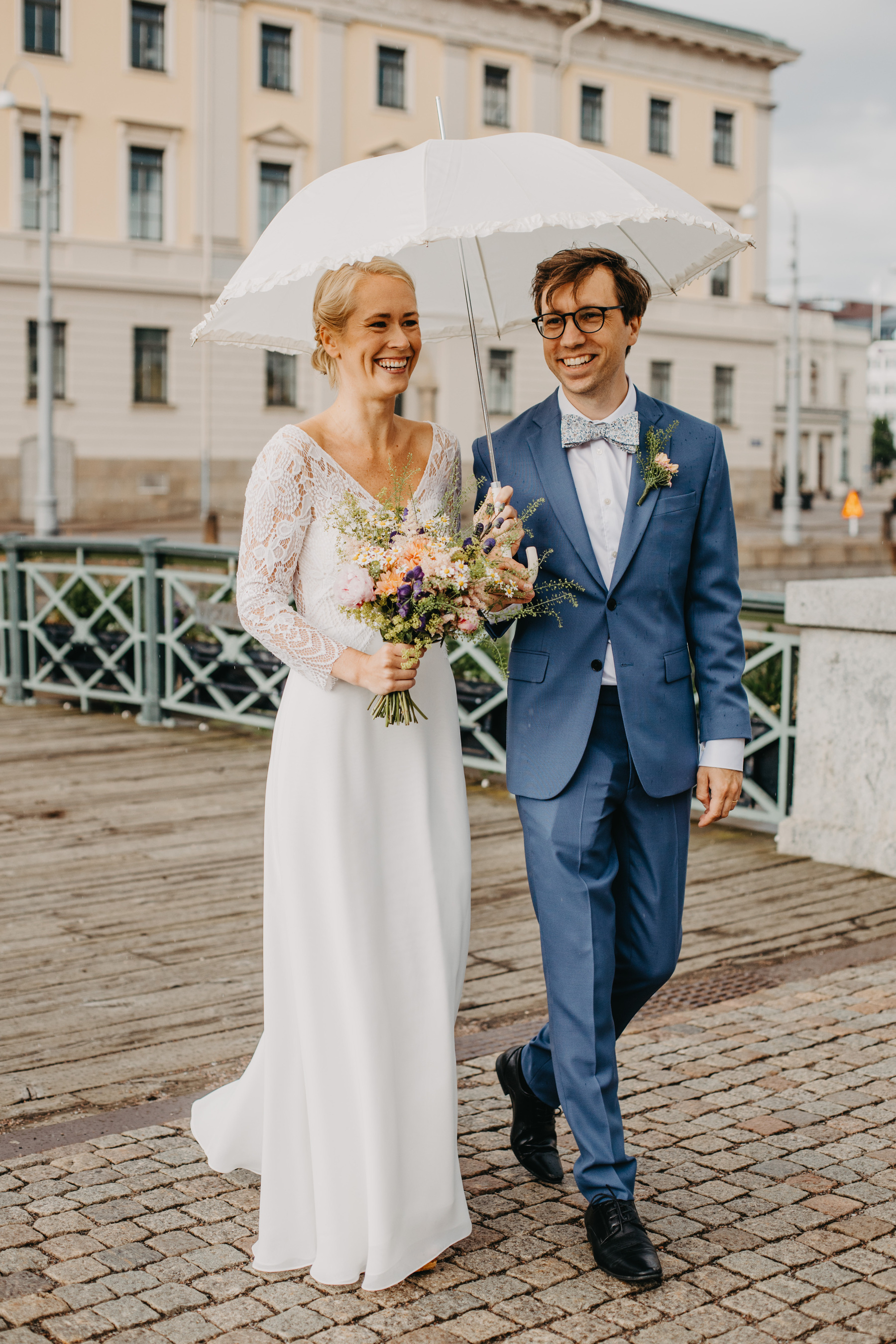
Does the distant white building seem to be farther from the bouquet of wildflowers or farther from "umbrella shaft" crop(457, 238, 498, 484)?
the bouquet of wildflowers

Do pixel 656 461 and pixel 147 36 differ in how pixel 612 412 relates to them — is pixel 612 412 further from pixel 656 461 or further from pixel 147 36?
pixel 147 36

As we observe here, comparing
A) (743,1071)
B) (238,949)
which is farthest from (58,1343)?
(238,949)

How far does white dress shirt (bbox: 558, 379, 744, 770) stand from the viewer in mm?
3254

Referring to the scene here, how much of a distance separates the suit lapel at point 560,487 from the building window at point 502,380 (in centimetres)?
3923

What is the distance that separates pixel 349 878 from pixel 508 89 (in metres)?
41.6

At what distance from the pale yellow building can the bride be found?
31.3m

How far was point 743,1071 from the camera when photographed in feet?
13.7

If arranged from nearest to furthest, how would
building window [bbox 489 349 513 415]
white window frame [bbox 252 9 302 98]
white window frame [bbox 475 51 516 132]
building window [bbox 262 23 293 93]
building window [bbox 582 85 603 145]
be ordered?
white window frame [bbox 252 9 302 98] < building window [bbox 262 23 293 93] < white window frame [bbox 475 51 516 132] < building window [bbox 489 349 513 415] < building window [bbox 582 85 603 145]

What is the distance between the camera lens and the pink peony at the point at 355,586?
2844 millimetres

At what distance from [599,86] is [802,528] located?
1461 centimetres

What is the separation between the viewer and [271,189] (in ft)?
122

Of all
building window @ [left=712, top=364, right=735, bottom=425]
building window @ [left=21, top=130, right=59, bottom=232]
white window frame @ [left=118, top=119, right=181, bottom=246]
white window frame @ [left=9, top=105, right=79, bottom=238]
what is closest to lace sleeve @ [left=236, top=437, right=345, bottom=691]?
white window frame @ [left=9, top=105, right=79, bottom=238]

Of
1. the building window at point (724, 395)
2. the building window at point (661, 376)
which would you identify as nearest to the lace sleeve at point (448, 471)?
the building window at point (661, 376)

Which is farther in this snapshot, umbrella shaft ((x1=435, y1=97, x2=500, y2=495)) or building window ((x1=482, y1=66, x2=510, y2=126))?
building window ((x1=482, y1=66, x2=510, y2=126))
